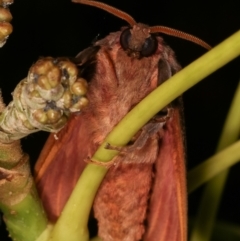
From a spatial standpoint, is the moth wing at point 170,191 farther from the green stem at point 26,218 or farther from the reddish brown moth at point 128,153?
the green stem at point 26,218

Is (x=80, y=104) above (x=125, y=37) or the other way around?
above

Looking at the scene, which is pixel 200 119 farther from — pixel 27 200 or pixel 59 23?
pixel 27 200

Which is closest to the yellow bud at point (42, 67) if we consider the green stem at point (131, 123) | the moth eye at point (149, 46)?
the green stem at point (131, 123)

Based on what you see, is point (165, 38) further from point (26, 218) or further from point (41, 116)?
point (41, 116)

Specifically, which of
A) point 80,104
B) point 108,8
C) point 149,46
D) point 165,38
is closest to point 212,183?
point 149,46

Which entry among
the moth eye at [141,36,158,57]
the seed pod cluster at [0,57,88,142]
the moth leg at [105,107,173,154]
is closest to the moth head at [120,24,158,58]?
the moth eye at [141,36,158,57]

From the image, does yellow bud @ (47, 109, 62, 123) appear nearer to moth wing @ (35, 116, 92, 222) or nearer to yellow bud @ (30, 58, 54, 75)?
yellow bud @ (30, 58, 54, 75)
